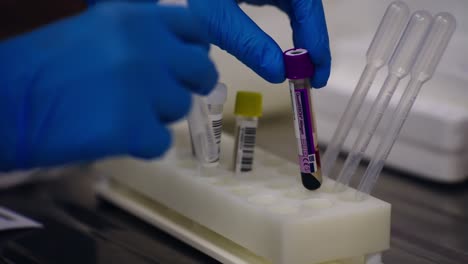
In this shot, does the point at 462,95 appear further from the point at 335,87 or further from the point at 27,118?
the point at 27,118

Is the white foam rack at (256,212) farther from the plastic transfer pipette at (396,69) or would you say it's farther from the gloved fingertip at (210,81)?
the gloved fingertip at (210,81)

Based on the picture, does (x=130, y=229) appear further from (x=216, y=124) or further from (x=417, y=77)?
(x=417, y=77)

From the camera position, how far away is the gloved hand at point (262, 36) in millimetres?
1042

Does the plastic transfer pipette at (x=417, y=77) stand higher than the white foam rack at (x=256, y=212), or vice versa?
the plastic transfer pipette at (x=417, y=77)

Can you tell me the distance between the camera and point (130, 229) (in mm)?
1216

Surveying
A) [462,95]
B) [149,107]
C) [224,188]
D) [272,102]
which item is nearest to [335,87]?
[272,102]

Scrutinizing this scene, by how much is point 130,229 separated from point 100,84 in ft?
1.61

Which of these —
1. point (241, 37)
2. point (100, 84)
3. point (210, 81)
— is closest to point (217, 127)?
point (241, 37)

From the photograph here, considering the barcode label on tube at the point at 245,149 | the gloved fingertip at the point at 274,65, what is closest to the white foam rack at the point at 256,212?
the barcode label on tube at the point at 245,149

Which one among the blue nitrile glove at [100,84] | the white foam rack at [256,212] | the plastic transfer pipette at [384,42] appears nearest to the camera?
the blue nitrile glove at [100,84]

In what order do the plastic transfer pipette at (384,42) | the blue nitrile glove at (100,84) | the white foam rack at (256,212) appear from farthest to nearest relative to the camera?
the plastic transfer pipette at (384,42), the white foam rack at (256,212), the blue nitrile glove at (100,84)

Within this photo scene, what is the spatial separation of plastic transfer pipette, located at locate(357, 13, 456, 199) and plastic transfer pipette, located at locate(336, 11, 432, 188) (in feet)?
0.04

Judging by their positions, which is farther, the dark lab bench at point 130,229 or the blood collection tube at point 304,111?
the dark lab bench at point 130,229

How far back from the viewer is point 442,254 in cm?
111
